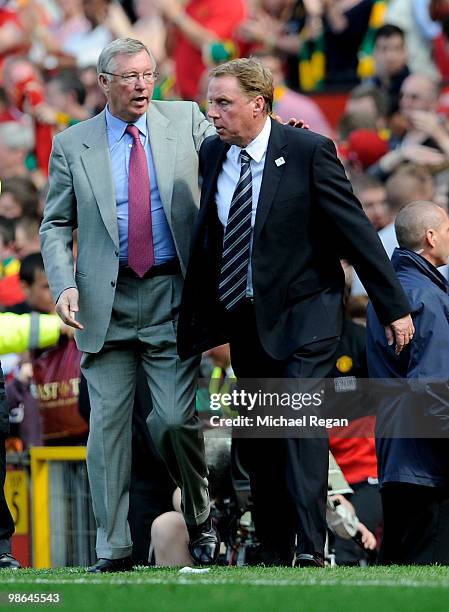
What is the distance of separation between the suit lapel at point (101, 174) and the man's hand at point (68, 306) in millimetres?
303

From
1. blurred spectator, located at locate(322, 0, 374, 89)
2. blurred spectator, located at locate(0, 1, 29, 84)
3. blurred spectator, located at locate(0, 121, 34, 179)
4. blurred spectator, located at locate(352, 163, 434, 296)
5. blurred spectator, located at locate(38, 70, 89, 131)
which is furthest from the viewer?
blurred spectator, located at locate(0, 1, 29, 84)

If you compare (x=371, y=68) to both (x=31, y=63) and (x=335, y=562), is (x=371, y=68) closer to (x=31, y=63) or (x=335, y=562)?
(x=31, y=63)

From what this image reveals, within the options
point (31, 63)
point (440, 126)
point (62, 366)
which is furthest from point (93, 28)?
point (62, 366)

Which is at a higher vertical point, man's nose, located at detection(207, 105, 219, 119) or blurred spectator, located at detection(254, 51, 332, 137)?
blurred spectator, located at detection(254, 51, 332, 137)

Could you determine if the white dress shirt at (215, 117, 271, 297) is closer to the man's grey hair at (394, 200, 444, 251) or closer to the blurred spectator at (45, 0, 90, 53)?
the man's grey hair at (394, 200, 444, 251)

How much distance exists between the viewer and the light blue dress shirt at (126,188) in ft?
23.1

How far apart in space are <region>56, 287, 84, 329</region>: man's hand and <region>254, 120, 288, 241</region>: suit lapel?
85 centimetres

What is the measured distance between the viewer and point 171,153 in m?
7.14

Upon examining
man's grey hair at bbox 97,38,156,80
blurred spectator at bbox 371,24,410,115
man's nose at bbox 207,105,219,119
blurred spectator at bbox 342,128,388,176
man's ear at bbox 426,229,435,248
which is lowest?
man's ear at bbox 426,229,435,248

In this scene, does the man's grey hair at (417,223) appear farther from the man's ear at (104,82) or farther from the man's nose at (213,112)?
the man's ear at (104,82)

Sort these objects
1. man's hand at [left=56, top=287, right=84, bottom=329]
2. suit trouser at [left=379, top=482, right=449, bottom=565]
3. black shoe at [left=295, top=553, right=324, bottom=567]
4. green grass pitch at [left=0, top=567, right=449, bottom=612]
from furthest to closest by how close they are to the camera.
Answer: suit trouser at [left=379, top=482, right=449, bottom=565] < man's hand at [left=56, top=287, right=84, bottom=329] < black shoe at [left=295, top=553, right=324, bottom=567] < green grass pitch at [left=0, top=567, right=449, bottom=612]

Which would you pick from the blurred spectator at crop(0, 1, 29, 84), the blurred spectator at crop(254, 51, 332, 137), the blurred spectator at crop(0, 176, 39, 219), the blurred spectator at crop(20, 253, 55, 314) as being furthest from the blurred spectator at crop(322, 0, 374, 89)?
the blurred spectator at crop(20, 253, 55, 314)

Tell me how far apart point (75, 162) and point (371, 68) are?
6.50 meters

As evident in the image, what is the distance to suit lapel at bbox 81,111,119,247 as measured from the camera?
697 cm
